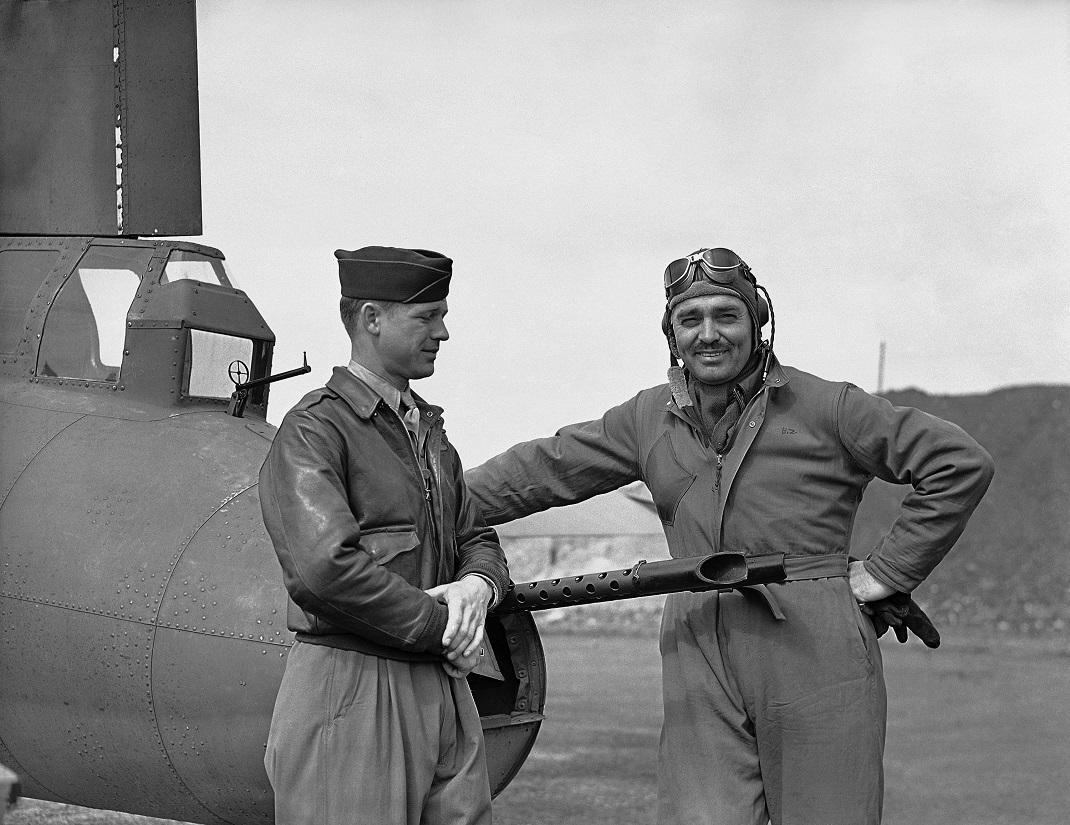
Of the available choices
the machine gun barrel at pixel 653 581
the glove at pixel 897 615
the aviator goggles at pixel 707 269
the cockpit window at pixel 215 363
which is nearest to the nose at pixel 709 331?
the aviator goggles at pixel 707 269

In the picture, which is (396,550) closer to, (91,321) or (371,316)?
(371,316)

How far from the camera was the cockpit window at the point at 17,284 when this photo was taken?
16.4 ft

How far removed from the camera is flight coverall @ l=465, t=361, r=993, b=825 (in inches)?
145

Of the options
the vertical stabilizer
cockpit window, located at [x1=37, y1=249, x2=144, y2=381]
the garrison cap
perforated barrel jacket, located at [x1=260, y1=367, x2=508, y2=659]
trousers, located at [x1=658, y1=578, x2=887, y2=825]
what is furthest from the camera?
Result: the vertical stabilizer

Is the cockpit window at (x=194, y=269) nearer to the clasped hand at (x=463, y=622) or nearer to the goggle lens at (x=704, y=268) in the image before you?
the goggle lens at (x=704, y=268)

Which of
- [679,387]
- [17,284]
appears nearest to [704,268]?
[679,387]

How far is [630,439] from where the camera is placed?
4055 millimetres

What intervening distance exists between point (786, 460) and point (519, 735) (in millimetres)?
980

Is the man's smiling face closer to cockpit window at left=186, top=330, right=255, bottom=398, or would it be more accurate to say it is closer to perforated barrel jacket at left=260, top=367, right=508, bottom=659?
perforated barrel jacket at left=260, top=367, right=508, bottom=659

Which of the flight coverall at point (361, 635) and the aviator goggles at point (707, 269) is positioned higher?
the aviator goggles at point (707, 269)

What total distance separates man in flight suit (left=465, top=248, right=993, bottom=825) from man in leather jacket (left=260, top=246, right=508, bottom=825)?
735 millimetres

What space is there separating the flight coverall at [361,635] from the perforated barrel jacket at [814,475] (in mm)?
884

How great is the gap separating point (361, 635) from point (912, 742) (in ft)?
29.2

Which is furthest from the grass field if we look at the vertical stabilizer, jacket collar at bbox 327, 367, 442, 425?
jacket collar at bbox 327, 367, 442, 425
